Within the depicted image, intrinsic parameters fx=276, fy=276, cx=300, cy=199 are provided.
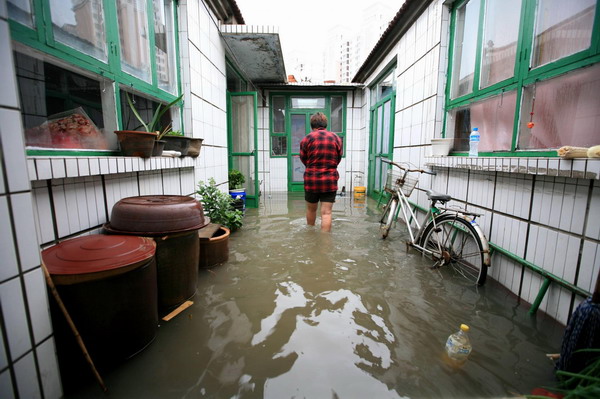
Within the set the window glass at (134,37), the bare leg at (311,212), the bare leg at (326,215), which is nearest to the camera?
the window glass at (134,37)

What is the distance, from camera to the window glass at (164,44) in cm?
319

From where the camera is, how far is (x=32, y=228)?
49.6 inches

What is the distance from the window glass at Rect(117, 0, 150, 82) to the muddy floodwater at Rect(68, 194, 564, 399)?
7.30 feet

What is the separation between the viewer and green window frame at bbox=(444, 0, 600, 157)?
7.00ft

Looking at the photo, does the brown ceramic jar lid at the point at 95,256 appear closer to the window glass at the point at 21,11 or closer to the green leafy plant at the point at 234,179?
the window glass at the point at 21,11

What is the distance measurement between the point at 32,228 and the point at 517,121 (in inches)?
144

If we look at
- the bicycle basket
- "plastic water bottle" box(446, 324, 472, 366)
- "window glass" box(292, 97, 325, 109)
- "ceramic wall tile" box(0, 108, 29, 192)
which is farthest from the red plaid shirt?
"window glass" box(292, 97, 325, 109)

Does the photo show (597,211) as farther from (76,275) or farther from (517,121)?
(76,275)

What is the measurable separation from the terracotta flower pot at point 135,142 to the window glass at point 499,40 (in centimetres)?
354

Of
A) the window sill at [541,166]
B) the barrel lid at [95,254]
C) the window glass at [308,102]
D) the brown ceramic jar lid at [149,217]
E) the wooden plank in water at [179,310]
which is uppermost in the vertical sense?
the window glass at [308,102]

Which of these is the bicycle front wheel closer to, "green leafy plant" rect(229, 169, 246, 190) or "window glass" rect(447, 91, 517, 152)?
"window glass" rect(447, 91, 517, 152)

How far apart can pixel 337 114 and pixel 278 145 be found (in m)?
2.31

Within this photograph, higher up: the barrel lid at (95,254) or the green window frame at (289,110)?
the green window frame at (289,110)

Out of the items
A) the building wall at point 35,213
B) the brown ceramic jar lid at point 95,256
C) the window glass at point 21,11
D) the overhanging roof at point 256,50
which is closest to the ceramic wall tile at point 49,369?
the building wall at point 35,213
